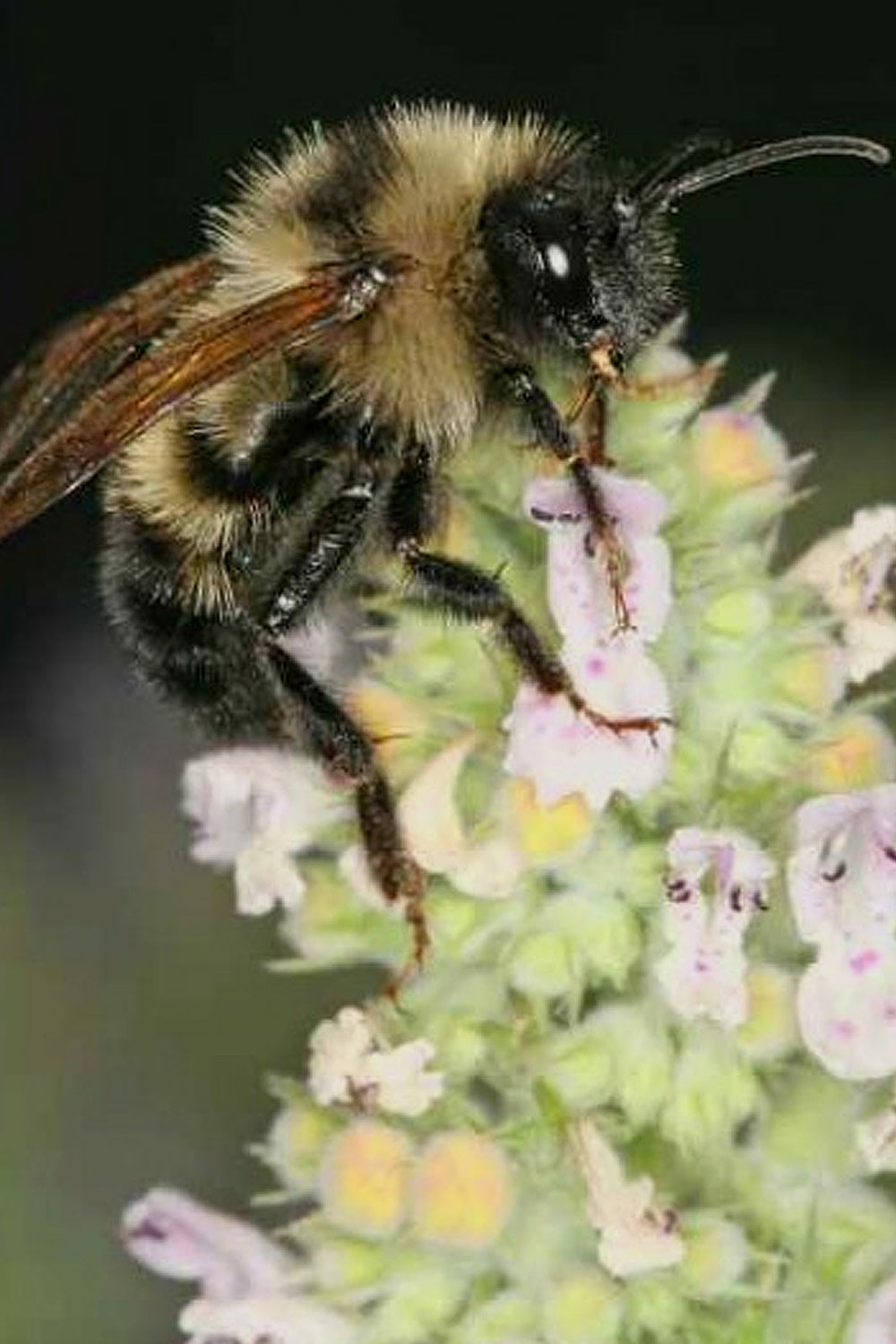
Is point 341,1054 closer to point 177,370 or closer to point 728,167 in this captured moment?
point 177,370

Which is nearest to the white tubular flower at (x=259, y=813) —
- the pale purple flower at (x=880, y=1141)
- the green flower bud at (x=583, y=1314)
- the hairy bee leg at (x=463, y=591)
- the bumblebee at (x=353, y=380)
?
the bumblebee at (x=353, y=380)

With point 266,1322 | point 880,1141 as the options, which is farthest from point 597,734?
point 266,1322

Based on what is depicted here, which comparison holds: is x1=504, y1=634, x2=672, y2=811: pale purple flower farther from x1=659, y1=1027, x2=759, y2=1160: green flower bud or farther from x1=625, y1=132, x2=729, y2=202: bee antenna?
x1=625, y1=132, x2=729, y2=202: bee antenna

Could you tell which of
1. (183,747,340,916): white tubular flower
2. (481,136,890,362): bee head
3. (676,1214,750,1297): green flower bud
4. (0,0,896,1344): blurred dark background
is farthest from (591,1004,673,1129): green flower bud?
(0,0,896,1344): blurred dark background

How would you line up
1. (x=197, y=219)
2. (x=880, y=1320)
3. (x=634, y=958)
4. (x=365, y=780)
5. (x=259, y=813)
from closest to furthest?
1. (x=880, y=1320)
2. (x=634, y=958)
3. (x=365, y=780)
4. (x=259, y=813)
5. (x=197, y=219)

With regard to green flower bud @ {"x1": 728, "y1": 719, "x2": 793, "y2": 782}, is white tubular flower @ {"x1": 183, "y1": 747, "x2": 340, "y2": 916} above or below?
above
